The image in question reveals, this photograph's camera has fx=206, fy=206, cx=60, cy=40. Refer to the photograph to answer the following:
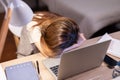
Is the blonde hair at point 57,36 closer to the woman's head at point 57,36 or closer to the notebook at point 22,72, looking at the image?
the woman's head at point 57,36

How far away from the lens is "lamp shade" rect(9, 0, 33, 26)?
75 cm

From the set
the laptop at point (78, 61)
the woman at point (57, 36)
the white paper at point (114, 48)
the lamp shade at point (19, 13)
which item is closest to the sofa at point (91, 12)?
the white paper at point (114, 48)

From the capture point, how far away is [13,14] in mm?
758

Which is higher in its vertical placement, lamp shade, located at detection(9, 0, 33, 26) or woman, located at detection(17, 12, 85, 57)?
lamp shade, located at detection(9, 0, 33, 26)

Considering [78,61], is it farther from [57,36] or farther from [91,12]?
[91,12]

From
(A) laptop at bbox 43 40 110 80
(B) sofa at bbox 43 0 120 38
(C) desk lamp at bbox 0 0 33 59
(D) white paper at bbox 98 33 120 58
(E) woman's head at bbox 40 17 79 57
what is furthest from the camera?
(B) sofa at bbox 43 0 120 38

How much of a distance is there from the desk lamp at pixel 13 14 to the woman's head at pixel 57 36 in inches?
10.8

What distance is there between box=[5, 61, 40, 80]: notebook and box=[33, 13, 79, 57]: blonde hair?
0.13 metres

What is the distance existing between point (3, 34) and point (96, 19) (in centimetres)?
151

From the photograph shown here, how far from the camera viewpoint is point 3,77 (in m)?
0.88

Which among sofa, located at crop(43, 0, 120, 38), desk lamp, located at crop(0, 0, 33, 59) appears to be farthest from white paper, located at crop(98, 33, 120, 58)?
sofa, located at crop(43, 0, 120, 38)

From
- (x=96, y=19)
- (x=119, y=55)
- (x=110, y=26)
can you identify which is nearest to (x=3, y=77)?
(x=119, y=55)

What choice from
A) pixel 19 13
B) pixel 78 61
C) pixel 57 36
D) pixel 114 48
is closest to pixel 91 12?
pixel 114 48

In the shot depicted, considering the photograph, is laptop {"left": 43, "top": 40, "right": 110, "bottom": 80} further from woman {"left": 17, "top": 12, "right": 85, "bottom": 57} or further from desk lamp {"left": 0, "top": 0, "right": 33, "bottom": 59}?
desk lamp {"left": 0, "top": 0, "right": 33, "bottom": 59}
